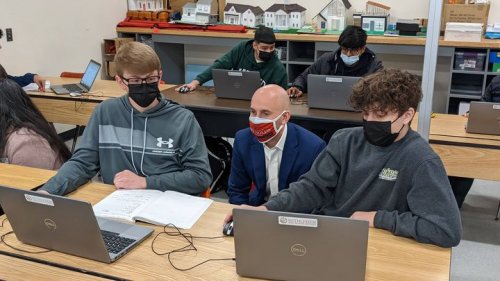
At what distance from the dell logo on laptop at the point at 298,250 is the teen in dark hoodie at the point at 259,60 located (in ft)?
8.26

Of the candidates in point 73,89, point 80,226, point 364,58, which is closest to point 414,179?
point 80,226

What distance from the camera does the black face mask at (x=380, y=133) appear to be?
5.21 feet

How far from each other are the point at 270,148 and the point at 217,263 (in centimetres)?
78

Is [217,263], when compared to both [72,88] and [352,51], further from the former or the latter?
[72,88]

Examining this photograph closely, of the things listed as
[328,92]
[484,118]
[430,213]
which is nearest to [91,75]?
[328,92]

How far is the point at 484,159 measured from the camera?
2.69 m

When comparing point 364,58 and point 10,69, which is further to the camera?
point 10,69

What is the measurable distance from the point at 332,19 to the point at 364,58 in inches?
85.3

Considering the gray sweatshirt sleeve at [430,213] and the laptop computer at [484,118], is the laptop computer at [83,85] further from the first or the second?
the gray sweatshirt sleeve at [430,213]

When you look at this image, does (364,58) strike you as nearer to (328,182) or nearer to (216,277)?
(328,182)

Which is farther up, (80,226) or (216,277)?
(80,226)

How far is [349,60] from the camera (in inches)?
143

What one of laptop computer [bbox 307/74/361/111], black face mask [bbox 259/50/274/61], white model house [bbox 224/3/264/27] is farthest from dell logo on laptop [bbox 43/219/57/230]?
white model house [bbox 224/3/264/27]

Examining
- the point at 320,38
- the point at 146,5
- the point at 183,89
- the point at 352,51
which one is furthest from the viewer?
the point at 146,5
